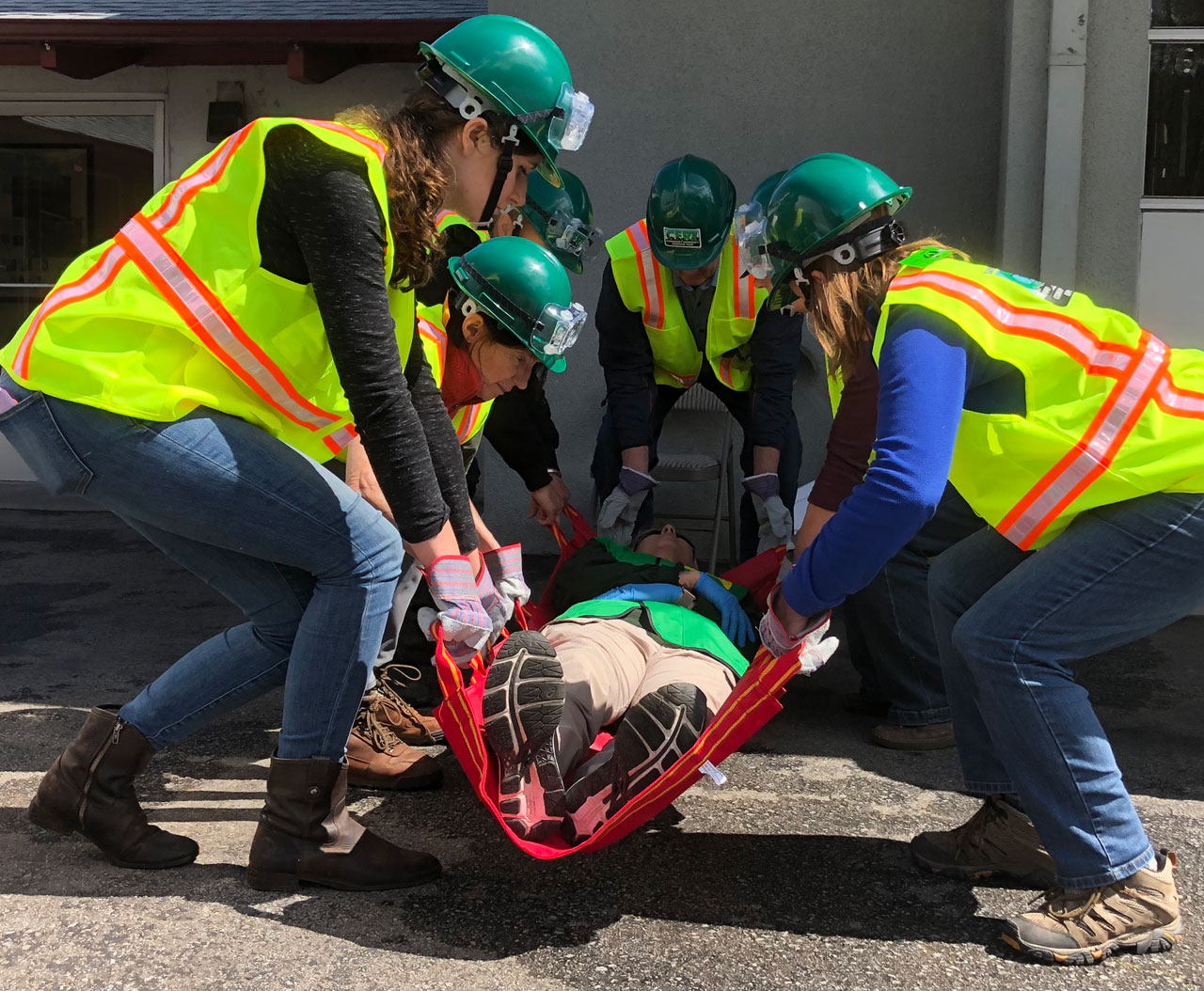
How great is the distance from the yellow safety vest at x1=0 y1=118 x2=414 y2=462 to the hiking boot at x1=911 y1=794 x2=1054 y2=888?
1.81 m

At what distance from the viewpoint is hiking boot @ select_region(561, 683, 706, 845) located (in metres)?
2.82

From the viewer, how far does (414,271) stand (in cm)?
257

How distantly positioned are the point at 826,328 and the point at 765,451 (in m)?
2.40

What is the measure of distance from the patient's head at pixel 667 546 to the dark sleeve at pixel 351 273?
2282 mm

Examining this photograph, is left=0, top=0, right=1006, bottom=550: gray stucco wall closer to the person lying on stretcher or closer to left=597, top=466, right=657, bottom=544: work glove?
left=597, top=466, right=657, bottom=544: work glove

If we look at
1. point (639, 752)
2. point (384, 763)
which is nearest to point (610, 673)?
point (639, 752)

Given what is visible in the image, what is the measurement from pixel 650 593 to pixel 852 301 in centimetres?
166

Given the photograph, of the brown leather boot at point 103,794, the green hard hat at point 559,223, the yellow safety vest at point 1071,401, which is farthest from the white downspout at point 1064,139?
the brown leather boot at point 103,794

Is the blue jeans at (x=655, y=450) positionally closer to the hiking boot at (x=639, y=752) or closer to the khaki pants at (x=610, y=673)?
the khaki pants at (x=610, y=673)

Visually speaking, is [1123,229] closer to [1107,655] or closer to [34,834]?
[1107,655]

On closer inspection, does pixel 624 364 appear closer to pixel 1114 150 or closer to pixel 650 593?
pixel 650 593

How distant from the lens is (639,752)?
112 inches

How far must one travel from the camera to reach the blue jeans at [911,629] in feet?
12.8

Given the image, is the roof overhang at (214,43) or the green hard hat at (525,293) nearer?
the green hard hat at (525,293)
